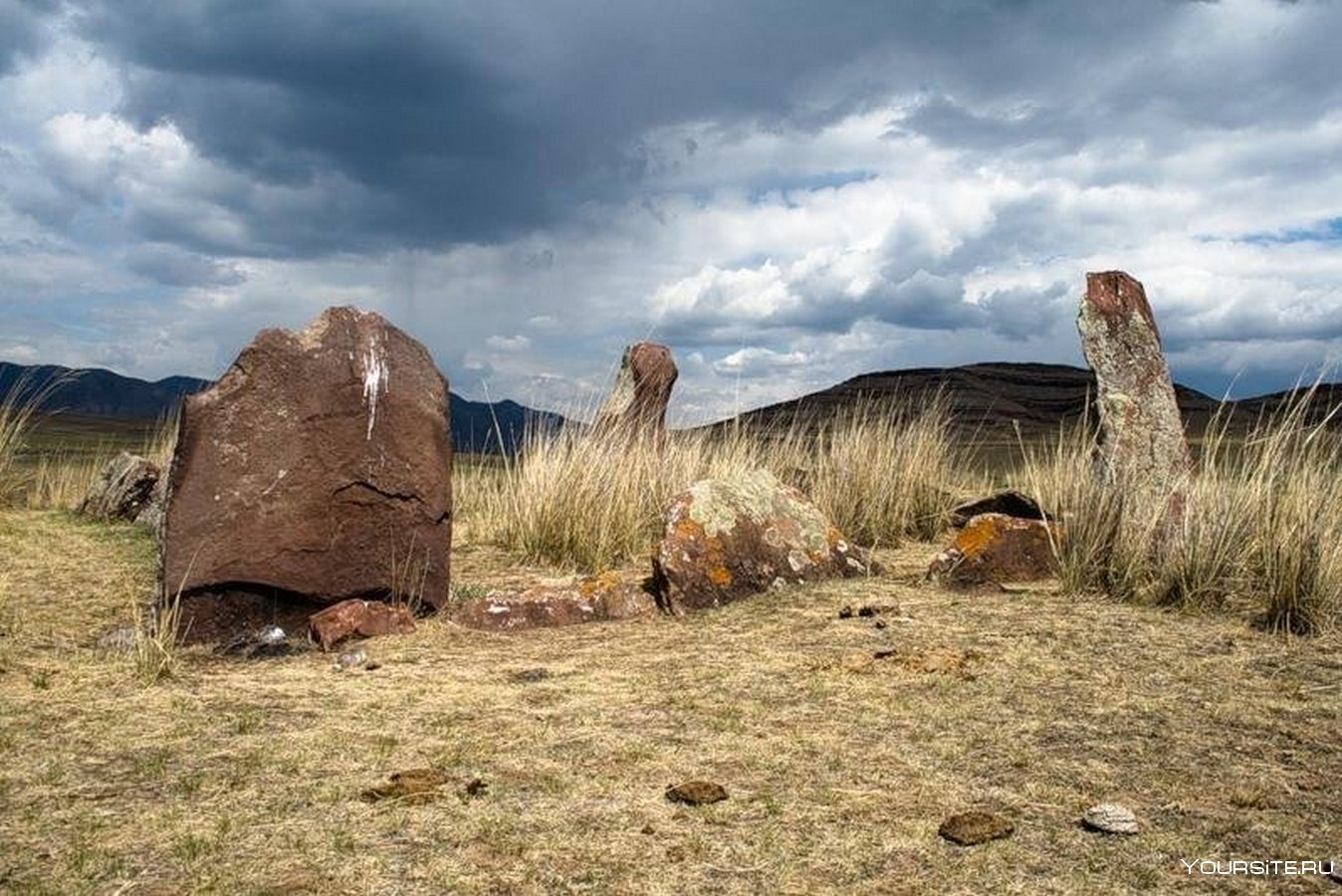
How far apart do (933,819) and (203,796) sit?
2.15 meters

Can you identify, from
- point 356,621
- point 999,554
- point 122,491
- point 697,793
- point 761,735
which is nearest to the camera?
point 697,793

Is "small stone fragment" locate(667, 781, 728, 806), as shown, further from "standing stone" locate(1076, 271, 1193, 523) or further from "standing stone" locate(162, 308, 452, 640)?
"standing stone" locate(1076, 271, 1193, 523)

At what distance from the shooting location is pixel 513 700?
175 inches

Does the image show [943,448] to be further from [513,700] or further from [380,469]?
[513,700]

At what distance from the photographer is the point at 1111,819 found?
308cm

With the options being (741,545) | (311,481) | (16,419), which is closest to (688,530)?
(741,545)

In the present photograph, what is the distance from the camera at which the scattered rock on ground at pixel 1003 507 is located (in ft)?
28.7

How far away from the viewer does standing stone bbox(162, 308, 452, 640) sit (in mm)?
5766

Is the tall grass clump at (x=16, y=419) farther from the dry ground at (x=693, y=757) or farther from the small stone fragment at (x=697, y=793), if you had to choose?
the small stone fragment at (x=697, y=793)

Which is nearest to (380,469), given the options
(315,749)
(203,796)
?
(315,749)

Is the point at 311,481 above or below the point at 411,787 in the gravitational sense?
above

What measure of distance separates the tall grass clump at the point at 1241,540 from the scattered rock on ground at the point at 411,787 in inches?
167

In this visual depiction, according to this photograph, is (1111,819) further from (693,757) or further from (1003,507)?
(1003,507)

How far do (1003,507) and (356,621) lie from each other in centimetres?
538
